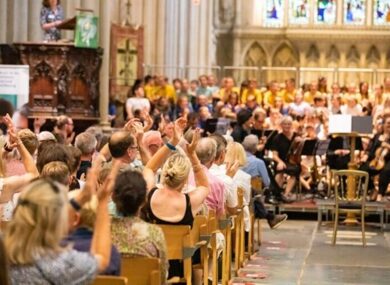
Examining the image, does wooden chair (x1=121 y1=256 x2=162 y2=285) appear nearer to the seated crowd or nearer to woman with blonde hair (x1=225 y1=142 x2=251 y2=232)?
the seated crowd

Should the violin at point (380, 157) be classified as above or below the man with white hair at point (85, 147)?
→ below

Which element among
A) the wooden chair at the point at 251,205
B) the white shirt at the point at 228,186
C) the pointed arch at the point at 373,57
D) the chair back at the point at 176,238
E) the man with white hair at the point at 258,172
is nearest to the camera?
the chair back at the point at 176,238

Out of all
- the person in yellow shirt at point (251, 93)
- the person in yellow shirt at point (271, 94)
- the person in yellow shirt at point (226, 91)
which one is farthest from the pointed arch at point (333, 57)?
the person in yellow shirt at point (226, 91)

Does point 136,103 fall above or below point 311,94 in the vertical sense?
below

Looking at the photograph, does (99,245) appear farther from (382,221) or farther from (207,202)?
(382,221)

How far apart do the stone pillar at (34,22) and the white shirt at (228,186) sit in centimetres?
778

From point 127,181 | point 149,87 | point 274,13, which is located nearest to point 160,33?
point 149,87

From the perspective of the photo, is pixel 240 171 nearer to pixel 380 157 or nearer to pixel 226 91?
pixel 380 157

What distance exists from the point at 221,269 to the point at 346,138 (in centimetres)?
836

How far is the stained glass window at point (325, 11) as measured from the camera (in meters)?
35.2

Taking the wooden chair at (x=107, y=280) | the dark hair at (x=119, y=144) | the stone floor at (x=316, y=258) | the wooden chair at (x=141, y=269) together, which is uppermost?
the dark hair at (x=119, y=144)

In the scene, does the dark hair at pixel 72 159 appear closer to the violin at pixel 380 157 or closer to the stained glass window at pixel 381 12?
the violin at pixel 380 157

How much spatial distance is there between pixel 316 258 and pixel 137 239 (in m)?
7.30

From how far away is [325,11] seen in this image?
35.3m
